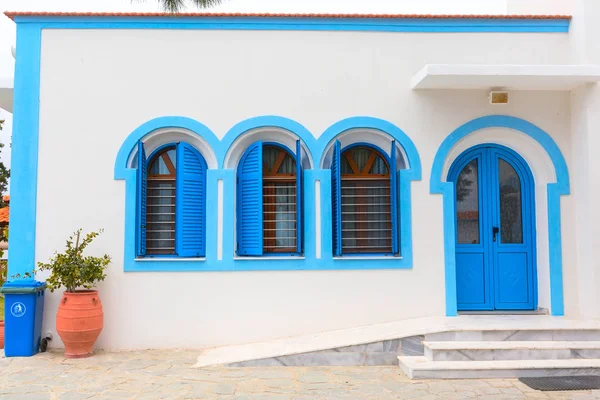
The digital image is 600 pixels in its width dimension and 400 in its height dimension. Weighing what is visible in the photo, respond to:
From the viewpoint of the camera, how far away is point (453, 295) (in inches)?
302

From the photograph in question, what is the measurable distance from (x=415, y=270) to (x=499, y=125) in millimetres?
2280

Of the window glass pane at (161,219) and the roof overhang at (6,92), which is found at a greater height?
the roof overhang at (6,92)

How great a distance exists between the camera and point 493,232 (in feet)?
26.6

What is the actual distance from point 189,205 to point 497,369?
14.0 feet

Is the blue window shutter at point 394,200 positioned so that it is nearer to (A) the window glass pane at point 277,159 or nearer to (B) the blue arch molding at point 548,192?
(B) the blue arch molding at point 548,192

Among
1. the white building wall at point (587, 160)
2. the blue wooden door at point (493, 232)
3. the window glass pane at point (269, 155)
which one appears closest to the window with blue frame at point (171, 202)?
the window glass pane at point (269, 155)

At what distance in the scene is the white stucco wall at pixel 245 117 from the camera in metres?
7.59

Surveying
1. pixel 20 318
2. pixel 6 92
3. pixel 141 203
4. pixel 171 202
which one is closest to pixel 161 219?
pixel 171 202

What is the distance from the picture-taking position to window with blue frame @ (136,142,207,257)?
302 inches

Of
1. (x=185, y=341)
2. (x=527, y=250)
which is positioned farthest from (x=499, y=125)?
(x=185, y=341)

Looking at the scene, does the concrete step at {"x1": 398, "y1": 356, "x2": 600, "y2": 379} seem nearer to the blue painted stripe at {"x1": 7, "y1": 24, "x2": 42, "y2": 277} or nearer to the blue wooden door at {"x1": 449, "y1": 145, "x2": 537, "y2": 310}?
the blue wooden door at {"x1": 449, "y1": 145, "x2": 537, "y2": 310}

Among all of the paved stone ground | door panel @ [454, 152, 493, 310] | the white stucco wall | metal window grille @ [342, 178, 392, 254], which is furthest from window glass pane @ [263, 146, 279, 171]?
the paved stone ground

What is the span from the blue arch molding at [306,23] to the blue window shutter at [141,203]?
1.70 metres

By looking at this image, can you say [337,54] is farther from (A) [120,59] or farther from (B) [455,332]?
(B) [455,332]
